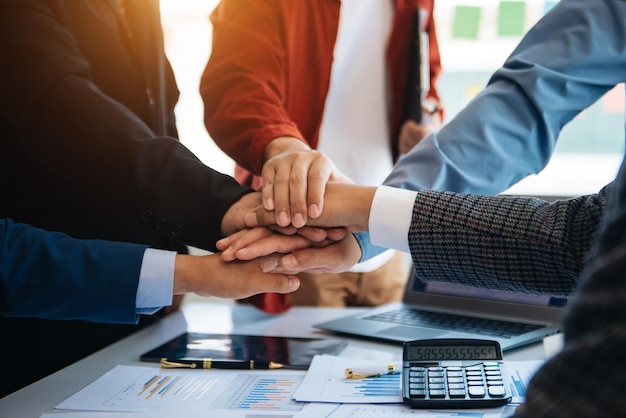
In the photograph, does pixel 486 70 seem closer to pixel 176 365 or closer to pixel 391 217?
pixel 391 217

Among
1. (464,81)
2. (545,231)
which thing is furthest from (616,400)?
(464,81)

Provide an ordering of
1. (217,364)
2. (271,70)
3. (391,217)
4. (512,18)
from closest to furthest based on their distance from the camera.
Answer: (217,364), (391,217), (271,70), (512,18)

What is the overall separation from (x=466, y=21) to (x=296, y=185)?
61.2 inches

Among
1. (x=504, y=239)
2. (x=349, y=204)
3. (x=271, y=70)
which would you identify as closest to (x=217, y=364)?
(x=349, y=204)

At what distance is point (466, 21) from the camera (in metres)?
2.56

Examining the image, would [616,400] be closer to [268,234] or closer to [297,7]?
[268,234]

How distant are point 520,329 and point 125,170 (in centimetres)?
80

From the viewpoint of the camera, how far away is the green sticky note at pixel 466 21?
2.55 metres

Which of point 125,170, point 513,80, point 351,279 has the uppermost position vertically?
point 513,80

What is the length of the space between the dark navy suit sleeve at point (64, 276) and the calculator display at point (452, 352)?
428mm

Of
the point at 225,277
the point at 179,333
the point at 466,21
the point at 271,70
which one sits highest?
the point at 466,21

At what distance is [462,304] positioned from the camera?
1487mm

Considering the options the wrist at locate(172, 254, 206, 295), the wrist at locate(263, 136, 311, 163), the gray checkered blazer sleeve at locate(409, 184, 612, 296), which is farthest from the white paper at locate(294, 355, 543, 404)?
the wrist at locate(263, 136, 311, 163)

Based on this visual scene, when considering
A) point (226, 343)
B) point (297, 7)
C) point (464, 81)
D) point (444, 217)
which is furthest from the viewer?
point (464, 81)
